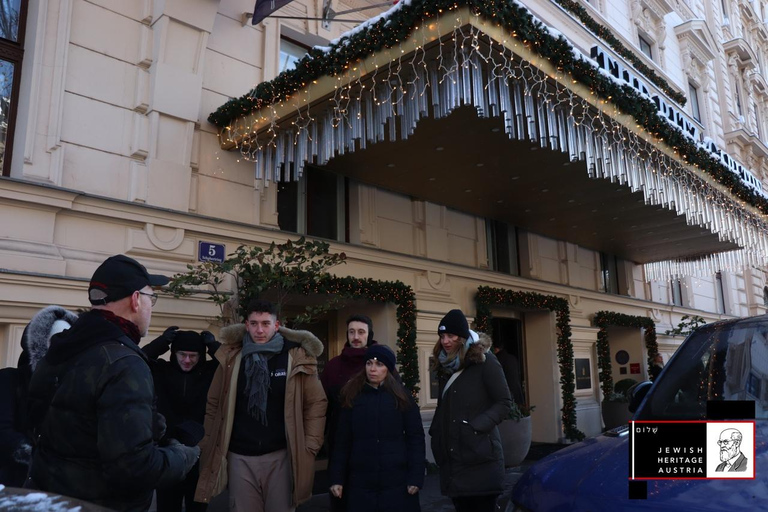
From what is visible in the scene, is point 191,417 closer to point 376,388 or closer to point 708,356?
point 376,388

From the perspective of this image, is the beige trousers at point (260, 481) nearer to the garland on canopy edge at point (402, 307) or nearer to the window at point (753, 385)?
the window at point (753, 385)

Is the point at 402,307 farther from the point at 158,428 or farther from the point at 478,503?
the point at 158,428

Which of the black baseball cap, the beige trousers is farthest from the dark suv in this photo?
the black baseball cap

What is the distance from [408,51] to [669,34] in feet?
62.2

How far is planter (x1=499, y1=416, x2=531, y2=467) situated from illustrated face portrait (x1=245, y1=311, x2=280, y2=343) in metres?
5.71

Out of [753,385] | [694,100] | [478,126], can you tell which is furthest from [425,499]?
[694,100]

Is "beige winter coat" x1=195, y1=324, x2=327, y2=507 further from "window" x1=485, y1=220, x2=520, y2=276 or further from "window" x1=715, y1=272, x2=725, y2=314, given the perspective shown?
"window" x1=715, y1=272, x2=725, y2=314

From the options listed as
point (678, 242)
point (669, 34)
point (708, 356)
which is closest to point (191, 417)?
point (708, 356)

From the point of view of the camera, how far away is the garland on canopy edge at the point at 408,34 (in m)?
5.84

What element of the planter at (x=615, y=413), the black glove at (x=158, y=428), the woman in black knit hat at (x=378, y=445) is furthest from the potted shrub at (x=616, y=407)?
the black glove at (x=158, y=428)

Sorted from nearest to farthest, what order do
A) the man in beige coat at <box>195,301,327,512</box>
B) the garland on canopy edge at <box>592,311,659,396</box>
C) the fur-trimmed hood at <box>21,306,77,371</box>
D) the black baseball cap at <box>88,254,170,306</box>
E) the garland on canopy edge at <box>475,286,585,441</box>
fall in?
the black baseball cap at <box>88,254,170,306</box> < the fur-trimmed hood at <box>21,306,77,371</box> < the man in beige coat at <box>195,301,327,512</box> < the garland on canopy edge at <box>475,286,585,441</box> < the garland on canopy edge at <box>592,311,659,396</box>

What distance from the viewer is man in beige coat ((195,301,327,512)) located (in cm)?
422

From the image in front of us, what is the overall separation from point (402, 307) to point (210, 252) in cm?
337

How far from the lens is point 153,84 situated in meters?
7.39
